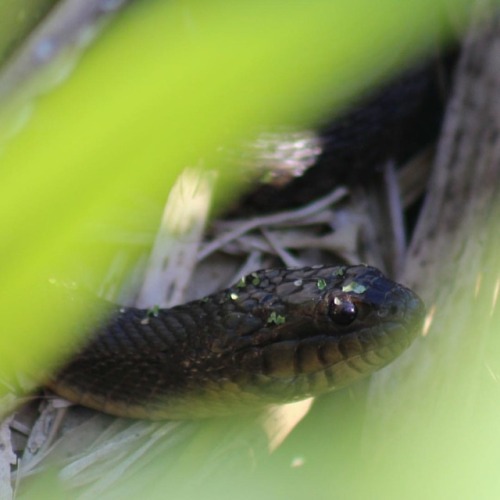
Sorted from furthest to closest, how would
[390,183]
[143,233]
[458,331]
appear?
[390,183]
[143,233]
[458,331]

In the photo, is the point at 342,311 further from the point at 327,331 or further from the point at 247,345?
→ the point at 247,345

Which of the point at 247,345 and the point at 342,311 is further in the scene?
the point at 247,345

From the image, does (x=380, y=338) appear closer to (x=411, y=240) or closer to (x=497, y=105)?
(x=411, y=240)

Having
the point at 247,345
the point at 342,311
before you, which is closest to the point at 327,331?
the point at 342,311

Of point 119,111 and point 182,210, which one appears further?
point 182,210

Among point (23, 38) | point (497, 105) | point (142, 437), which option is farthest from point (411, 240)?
point (23, 38)

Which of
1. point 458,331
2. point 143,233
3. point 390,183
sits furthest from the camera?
point 390,183

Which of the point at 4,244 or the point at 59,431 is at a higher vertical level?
the point at 4,244
